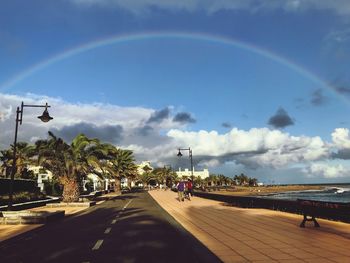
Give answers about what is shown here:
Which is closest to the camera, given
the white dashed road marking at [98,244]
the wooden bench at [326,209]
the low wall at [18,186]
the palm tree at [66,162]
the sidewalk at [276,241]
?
the sidewalk at [276,241]

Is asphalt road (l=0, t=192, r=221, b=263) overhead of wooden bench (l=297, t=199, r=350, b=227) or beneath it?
beneath

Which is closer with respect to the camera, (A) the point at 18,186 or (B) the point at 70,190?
(B) the point at 70,190

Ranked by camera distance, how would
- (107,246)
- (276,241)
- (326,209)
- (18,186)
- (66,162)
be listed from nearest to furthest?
(107,246), (276,241), (326,209), (66,162), (18,186)

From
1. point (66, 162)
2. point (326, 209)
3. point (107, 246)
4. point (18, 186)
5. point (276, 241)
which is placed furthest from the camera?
point (18, 186)

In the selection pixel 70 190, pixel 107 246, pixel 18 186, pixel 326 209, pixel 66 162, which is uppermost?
pixel 66 162

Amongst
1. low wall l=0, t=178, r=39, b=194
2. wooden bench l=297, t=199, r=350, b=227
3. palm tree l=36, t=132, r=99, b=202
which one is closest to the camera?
wooden bench l=297, t=199, r=350, b=227

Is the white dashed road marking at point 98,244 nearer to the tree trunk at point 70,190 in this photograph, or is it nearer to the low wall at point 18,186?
A: the low wall at point 18,186

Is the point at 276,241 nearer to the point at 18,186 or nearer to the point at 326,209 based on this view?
the point at 326,209

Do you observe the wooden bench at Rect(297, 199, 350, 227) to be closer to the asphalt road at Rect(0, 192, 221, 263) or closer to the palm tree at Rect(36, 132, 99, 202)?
the asphalt road at Rect(0, 192, 221, 263)

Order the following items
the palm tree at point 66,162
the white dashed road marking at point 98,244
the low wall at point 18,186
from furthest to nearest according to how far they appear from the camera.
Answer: the palm tree at point 66,162 → the low wall at point 18,186 → the white dashed road marking at point 98,244

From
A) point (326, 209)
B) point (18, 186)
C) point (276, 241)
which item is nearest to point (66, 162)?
point (18, 186)

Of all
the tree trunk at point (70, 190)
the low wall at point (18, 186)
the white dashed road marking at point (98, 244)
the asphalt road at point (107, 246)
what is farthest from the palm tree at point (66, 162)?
the white dashed road marking at point (98, 244)

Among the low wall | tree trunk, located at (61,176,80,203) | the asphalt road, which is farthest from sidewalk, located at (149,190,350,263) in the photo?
tree trunk, located at (61,176,80,203)

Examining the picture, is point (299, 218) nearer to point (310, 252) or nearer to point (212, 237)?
A: point (212, 237)
